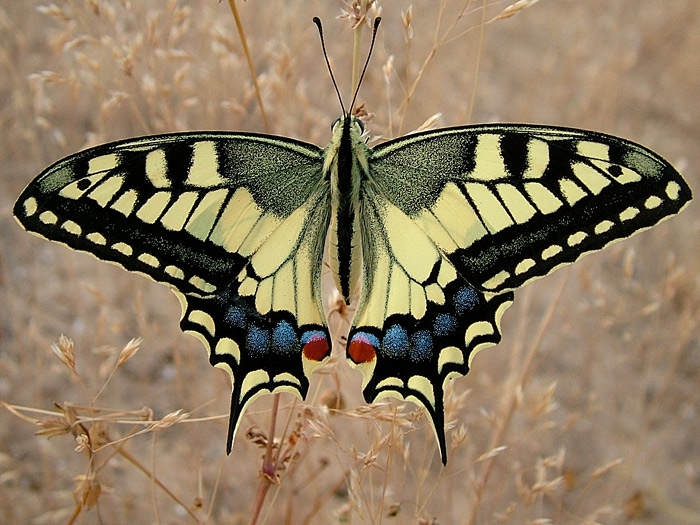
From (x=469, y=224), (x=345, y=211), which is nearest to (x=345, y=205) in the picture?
(x=345, y=211)

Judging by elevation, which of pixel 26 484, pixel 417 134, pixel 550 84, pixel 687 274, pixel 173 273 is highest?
pixel 550 84

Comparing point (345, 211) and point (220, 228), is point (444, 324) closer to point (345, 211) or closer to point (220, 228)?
point (345, 211)

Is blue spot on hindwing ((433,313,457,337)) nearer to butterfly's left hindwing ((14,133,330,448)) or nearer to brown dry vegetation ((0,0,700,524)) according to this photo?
brown dry vegetation ((0,0,700,524))

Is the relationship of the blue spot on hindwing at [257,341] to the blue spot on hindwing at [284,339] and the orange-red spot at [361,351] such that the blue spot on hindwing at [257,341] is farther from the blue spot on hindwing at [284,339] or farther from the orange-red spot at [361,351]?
the orange-red spot at [361,351]

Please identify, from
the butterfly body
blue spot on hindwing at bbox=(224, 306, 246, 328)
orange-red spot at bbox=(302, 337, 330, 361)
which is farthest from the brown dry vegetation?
blue spot on hindwing at bbox=(224, 306, 246, 328)

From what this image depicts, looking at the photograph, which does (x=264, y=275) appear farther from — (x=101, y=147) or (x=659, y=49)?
(x=659, y=49)

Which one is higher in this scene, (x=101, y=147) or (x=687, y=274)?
(x=687, y=274)

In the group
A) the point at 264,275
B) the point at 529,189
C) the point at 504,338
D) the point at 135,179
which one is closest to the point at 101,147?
the point at 135,179

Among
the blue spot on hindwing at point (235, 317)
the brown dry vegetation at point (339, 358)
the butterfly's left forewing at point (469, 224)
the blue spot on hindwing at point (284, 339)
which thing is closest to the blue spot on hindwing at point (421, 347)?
the butterfly's left forewing at point (469, 224)
